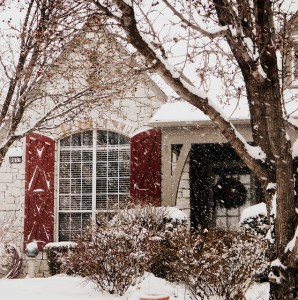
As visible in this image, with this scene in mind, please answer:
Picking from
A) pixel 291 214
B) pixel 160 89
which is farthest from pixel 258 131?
pixel 160 89

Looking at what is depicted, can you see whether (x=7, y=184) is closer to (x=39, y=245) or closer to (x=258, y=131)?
(x=39, y=245)

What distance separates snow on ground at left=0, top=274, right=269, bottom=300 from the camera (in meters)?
7.26

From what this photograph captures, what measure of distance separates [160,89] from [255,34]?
644 centimetres

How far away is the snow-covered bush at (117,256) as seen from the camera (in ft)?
24.1

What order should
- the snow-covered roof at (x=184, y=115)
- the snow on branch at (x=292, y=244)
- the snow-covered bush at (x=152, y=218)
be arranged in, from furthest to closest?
the snow-covered roof at (x=184, y=115)
the snow-covered bush at (x=152, y=218)
the snow on branch at (x=292, y=244)

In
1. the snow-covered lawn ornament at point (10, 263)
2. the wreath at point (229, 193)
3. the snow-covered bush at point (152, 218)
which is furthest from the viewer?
the wreath at point (229, 193)

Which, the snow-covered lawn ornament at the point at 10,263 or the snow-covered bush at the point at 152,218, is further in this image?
the snow-covered lawn ornament at the point at 10,263

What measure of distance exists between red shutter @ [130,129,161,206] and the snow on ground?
117 inches

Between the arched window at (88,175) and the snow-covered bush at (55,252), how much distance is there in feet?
2.44

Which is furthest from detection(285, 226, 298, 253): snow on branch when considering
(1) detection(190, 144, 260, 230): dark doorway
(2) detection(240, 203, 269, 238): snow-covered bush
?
(1) detection(190, 144, 260, 230): dark doorway

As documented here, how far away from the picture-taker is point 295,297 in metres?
4.91

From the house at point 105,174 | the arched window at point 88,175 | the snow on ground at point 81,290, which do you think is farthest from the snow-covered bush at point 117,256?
the arched window at point 88,175

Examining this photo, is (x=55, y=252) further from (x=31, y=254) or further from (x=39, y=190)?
(x=39, y=190)

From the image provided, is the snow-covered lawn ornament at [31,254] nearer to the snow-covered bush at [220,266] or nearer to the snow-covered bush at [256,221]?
the snow-covered bush at [256,221]
